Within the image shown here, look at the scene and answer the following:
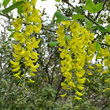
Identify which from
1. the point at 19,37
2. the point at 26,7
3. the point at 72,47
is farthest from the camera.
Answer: the point at 72,47

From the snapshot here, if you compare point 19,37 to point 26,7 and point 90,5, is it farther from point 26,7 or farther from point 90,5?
point 90,5

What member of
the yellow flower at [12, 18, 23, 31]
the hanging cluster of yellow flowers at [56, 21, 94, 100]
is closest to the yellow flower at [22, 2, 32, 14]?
the yellow flower at [12, 18, 23, 31]

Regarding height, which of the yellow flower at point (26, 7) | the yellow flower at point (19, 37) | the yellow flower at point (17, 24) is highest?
the yellow flower at point (26, 7)

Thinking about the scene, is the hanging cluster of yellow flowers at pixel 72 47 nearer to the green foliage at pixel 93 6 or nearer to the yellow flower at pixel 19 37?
the green foliage at pixel 93 6

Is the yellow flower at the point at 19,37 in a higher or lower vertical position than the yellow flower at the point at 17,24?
lower

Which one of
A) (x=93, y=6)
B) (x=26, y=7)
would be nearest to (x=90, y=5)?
(x=93, y=6)

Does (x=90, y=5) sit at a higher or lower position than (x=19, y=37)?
higher

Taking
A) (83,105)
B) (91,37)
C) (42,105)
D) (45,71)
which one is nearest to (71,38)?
(91,37)

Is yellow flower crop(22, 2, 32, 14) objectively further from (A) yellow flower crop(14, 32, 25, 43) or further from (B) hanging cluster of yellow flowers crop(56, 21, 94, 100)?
(B) hanging cluster of yellow flowers crop(56, 21, 94, 100)

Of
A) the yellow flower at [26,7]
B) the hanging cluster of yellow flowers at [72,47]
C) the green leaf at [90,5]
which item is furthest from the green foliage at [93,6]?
the yellow flower at [26,7]

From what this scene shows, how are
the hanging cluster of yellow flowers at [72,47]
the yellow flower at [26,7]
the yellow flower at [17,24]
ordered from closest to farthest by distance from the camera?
the yellow flower at [26,7]
the yellow flower at [17,24]
the hanging cluster of yellow flowers at [72,47]

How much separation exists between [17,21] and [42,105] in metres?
2.60

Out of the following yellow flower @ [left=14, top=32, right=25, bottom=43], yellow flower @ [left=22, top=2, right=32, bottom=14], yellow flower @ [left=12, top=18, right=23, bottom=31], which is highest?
yellow flower @ [left=22, top=2, right=32, bottom=14]

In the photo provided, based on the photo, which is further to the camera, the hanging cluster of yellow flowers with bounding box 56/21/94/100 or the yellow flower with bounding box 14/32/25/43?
the hanging cluster of yellow flowers with bounding box 56/21/94/100
